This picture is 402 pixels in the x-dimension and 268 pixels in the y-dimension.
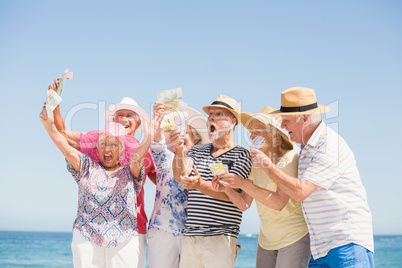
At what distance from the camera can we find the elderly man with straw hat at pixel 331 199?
4312 mm

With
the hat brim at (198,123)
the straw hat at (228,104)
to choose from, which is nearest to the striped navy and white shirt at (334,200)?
the straw hat at (228,104)

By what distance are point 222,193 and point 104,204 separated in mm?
1432

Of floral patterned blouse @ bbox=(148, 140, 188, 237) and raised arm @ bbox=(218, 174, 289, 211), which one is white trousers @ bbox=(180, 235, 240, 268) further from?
raised arm @ bbox=(218, 174, 289, 211)

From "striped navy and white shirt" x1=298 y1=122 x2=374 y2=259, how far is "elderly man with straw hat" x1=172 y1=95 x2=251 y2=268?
981 mm

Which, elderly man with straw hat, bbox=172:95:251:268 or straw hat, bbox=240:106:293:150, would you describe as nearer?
elderly man with straw hat, bbox=172:95:251:268

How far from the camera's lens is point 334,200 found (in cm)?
443

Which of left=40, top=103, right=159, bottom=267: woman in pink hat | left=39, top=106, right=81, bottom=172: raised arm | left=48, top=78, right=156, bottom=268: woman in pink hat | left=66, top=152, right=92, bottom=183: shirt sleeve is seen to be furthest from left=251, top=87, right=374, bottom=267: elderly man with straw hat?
left=39, top=106, right=81, bottom=172: raised arm

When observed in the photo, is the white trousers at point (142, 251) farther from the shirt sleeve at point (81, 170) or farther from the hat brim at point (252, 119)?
the hat brim at point (252, 119)

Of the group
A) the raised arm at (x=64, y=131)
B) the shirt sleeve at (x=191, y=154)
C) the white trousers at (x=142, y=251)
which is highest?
the raised arm at (x=64, y=131)

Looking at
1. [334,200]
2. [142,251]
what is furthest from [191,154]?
[334,200]

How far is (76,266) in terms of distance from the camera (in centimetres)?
501

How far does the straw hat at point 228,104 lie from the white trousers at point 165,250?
1771mm

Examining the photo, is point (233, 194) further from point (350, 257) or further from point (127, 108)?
point (127, 108)

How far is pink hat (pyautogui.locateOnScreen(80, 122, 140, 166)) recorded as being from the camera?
5445 mm
